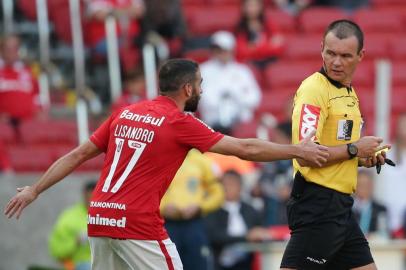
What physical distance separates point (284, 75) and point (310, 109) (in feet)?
26.0

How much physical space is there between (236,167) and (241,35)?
2.27 metres

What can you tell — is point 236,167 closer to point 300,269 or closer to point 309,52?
point 309,52

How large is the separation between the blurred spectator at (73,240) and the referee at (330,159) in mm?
4553

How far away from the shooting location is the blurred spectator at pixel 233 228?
12.1 meters

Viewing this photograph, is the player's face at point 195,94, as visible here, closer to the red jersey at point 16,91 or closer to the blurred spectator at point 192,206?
the blurred spectator at point 192,206

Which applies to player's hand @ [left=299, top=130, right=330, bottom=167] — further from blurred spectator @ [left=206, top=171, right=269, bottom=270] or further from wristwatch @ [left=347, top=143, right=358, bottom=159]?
blurred spectator @ [left=206, top=171, right=269, bottom=270]

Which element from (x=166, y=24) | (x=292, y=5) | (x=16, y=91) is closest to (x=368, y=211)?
(x=166, y=24)

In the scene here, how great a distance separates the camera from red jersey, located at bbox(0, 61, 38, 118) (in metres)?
13.9

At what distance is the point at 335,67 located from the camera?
7629 millimetres

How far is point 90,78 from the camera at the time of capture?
50.8 ft

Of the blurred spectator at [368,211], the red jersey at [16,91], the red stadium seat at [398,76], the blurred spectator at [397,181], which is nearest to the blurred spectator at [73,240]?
the red jersey at [16,91]

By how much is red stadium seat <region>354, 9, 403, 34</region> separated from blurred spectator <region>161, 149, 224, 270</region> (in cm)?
506

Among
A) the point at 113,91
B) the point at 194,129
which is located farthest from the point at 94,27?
the point at 194,129

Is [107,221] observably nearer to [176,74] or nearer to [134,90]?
[176,74]
